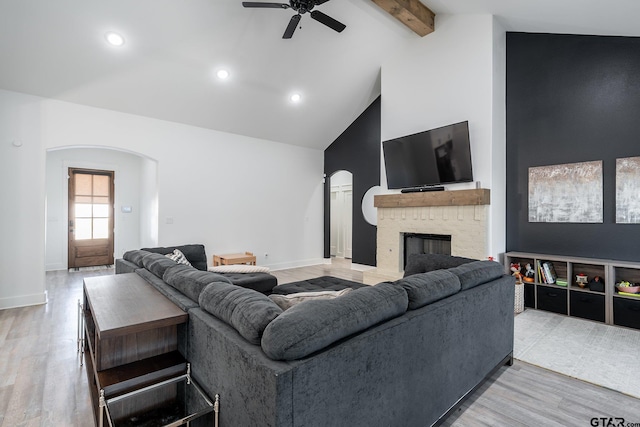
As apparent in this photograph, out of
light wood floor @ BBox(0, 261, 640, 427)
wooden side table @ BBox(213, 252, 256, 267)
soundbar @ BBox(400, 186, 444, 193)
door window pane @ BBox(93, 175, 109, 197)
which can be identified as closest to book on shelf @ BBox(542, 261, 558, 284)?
light wood floor @ BBox(0, 261, 640, 427)

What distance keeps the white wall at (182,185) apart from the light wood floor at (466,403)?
1754 millimetres

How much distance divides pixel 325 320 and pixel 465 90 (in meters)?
4.35

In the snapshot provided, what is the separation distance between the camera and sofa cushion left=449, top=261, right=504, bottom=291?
2135 millimetres

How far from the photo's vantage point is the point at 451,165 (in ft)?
14.6

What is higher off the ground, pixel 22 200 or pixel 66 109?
pixel 66 109

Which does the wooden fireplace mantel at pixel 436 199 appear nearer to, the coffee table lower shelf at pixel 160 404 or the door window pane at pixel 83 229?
the coffee table lower shelf at pixel 160 404

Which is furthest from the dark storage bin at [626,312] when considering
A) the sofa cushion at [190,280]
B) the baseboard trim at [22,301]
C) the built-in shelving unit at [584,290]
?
the baseboard trim at [22,301]

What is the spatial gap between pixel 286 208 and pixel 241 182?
1.20 meters

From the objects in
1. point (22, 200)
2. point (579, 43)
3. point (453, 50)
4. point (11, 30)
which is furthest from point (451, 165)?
point (22, 200)

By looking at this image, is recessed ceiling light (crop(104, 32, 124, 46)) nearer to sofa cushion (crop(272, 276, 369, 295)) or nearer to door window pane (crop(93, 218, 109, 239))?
sofa cushion (crop(272, 276, 369, 295))

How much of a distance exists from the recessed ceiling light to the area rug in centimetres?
540

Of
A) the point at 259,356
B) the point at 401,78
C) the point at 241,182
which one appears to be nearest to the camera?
the point at 259,356

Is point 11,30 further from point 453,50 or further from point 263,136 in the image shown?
point 453,50

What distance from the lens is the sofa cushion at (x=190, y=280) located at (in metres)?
1.79
